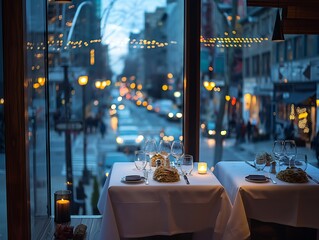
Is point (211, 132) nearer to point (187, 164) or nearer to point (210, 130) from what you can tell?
point (210, 130)

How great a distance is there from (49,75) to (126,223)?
2070mm

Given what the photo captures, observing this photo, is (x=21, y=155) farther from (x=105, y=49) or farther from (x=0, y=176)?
(x=105, y=49)

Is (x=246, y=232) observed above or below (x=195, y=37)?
below

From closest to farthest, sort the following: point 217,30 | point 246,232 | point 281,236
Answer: point 246,232
point 281,236
point 217,30

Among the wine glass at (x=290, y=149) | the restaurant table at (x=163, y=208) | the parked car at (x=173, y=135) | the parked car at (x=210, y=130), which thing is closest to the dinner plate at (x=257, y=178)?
the restaurant table at (x=163, y=208)

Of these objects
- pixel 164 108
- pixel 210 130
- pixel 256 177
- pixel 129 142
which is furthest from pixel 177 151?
pixel 164 108

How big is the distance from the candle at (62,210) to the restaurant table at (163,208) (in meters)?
1.03

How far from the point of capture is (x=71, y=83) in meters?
5.91

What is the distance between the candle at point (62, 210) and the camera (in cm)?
382

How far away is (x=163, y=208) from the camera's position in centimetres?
293

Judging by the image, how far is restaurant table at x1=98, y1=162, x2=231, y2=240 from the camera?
2.89 m

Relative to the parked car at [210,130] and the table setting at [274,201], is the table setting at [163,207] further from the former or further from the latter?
the parked car at [210,130]

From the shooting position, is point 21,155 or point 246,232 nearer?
point 246,232

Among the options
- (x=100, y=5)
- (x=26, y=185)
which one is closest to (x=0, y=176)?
(x=26, y=185)
